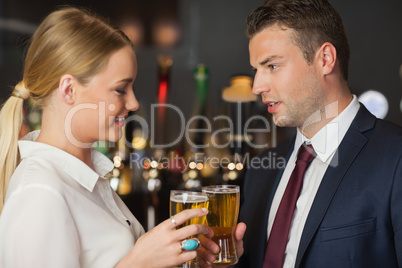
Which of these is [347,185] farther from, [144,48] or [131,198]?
[144,48]

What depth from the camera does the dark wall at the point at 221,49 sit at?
589 cm

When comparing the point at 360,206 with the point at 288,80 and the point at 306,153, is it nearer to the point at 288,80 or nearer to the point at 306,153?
the point at 306,153

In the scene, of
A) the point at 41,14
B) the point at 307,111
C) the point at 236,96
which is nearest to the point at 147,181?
the point at 236,96

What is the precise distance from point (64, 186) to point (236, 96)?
14.6ft

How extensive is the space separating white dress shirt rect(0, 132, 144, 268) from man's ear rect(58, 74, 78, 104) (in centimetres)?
15

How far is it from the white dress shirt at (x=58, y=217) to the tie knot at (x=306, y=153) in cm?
80

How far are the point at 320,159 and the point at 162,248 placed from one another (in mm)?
858

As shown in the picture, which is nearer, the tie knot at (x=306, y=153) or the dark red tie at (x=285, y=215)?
the dark red tie at (x=285, y=215)

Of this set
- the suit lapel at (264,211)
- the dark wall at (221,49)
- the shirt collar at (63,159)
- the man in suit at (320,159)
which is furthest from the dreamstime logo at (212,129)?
the shirt collar at (63,159)

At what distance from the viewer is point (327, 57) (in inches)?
75.0

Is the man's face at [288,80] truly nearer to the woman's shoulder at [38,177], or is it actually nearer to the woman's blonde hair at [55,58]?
the woman's blonde hair at [55,58]

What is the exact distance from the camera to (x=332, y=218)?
1622mm

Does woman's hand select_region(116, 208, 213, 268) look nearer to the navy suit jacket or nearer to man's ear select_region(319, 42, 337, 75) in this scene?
the navy suit jacket

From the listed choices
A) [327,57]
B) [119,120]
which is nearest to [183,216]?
[119,120]
